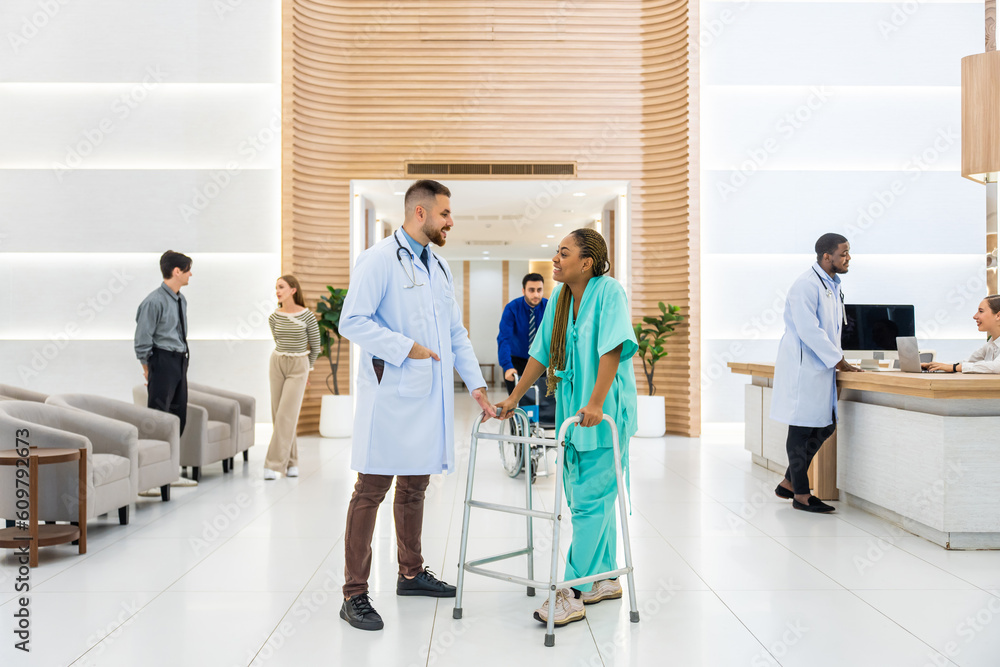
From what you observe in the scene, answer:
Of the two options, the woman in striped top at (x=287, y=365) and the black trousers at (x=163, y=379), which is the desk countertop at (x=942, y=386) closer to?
the woman in striped top at (x=287, y=365)

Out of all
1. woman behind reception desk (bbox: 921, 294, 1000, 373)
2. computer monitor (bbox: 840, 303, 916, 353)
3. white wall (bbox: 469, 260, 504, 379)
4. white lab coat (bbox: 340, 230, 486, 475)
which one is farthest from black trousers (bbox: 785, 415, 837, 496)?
white wall (bbox: 469, 260, 504, 379)

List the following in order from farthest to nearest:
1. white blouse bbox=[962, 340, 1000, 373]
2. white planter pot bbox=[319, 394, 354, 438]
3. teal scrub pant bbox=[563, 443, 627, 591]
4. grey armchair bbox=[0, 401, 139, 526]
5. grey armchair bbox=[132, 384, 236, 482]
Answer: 1. white planter pot bbox=[319, 394, 354, 438]
2. grey armchair bbox=[132, 384, 236, 482]
3. white blouse bbox=[962, 340, 1000, 373]
4. grey armchair bbox=[0, 401, 139, 526]
5. teal scrub pant bbox=[563, 443, 627, 591]

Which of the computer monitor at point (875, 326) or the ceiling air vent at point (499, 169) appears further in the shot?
the ceiling air vent at point (499, 169)

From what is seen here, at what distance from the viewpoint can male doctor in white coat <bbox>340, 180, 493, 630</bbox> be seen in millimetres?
2889

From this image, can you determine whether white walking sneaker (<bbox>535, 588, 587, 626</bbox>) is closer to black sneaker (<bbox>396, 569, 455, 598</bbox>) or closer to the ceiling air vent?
black sneaker (<bbox>396, 569, 455, 598</bbox>)

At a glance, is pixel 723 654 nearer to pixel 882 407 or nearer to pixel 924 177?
pixel 882 407

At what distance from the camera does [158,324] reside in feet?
18.0

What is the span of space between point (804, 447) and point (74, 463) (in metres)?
4.39

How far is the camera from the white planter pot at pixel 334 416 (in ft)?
28.0

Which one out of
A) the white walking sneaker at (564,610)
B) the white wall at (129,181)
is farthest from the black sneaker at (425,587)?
the white wall at (129,181)

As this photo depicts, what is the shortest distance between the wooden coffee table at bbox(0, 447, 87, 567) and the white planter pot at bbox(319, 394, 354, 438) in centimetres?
452

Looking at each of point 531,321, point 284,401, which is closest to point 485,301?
point 531,321

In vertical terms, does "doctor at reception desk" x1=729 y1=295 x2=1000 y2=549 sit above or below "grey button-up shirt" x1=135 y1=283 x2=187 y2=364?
below

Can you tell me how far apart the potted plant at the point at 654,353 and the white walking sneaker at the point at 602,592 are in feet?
17.4
